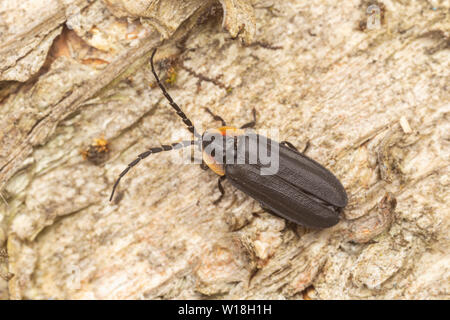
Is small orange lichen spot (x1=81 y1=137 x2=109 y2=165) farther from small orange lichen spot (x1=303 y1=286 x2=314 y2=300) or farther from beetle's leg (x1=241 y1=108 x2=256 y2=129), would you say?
small orange lichen spot (x1=303 y1=286 x2=314 y2=300)

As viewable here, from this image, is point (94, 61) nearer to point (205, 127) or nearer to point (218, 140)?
point (205, 127)

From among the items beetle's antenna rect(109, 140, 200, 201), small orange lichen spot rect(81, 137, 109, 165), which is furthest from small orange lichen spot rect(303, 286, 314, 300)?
small orange lichen spot rect(81, 137, 109, 165)

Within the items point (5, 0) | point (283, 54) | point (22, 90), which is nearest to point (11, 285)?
point (22, 90)

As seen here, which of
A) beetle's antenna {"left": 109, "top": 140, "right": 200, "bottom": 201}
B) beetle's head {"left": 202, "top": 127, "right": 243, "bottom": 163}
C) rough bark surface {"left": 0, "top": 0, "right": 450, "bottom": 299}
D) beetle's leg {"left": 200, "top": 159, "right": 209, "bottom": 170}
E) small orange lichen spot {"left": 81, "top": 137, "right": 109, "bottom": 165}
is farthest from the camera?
beetle's leg {"left": 200, "top": 159, "right": 209, "bottom": 170}

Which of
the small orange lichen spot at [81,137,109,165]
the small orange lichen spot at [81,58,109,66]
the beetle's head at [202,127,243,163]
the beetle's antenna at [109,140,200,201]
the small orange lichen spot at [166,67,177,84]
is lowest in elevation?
the beetle's head at [202,127,243,163]

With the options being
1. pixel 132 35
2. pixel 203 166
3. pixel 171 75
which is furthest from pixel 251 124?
pixel 132 35

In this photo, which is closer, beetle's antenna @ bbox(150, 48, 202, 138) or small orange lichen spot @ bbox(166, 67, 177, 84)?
beetle's antenna @ bbox(150, 48, 202, 138)
